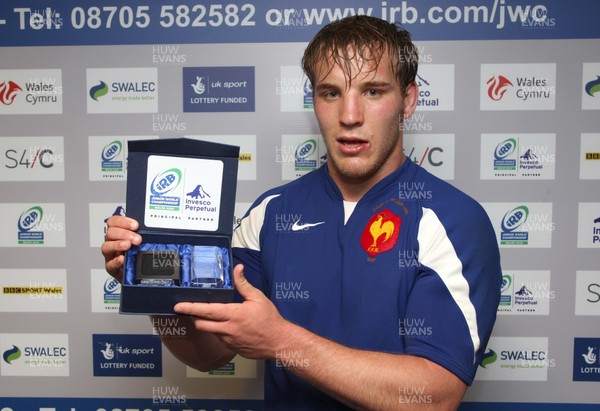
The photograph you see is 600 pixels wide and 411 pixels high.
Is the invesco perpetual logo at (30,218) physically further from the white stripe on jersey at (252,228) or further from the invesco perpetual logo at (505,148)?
the invesco perpetual logo at (505,148)

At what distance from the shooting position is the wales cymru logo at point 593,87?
1694mm

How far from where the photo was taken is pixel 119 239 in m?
1.07

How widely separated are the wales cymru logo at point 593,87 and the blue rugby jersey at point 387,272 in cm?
85

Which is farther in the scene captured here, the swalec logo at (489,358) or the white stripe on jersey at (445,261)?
the swalec logo at (489,358)

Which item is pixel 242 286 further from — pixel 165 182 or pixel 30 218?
pixel 30 218

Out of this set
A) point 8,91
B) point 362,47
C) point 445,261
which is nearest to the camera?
point 445,261

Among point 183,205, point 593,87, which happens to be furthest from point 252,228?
point 593,87

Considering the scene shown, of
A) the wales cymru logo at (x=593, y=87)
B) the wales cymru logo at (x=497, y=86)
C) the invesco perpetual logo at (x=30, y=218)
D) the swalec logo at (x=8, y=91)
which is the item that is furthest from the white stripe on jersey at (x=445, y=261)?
the swalec logo at (x=8, y=91)

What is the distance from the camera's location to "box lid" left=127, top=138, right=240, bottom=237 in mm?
1102

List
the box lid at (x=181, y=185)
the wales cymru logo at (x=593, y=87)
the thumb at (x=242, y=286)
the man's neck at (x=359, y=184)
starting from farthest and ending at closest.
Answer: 1. the wales cymru logo at (x=593, y=87)
2. the man's neck at (x=359, y=184)
3. the box lid at (x=181, y=185)
4. the thumb at (x=242, y=286)

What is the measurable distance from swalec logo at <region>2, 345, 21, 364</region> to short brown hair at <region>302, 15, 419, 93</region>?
1.49 m

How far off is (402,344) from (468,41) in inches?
42.7

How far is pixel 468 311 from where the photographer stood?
41.9 inches

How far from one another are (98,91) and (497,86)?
53.5 inches
